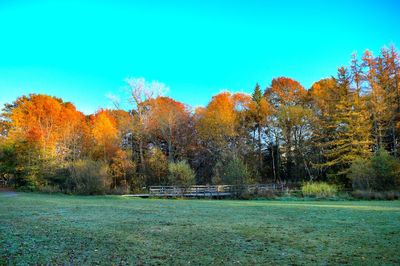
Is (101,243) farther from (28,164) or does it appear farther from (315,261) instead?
(28,164)

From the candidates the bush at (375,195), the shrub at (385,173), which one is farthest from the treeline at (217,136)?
the bush at (375,195)

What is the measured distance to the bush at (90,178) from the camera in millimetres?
25734

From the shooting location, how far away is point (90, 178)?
84.4 feet

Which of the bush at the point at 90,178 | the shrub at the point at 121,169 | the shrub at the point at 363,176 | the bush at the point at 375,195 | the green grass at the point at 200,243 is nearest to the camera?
the green grass at the point at 200,243

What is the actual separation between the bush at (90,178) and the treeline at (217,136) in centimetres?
10

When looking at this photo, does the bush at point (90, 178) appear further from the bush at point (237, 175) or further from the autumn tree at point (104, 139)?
the bush at point (237, 175)

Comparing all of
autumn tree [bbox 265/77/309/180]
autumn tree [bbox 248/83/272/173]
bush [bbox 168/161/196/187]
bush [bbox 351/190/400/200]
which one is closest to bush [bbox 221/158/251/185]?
bush [bbox 168/161/196/187]

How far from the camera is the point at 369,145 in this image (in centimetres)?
2902

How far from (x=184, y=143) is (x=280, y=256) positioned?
33.4 meters

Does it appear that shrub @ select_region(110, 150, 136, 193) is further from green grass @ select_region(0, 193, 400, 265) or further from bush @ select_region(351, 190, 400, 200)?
green grass @ select_region(0, 193, 400, 265)

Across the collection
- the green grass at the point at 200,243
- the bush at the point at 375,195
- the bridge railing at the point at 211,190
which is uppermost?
the green grass at the point at 200,243

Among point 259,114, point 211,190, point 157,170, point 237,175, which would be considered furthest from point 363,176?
point 157,170

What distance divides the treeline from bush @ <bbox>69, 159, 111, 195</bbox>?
10 centimetres

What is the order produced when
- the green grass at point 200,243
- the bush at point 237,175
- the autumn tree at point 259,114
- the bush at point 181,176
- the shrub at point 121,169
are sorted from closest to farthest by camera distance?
1. the green grass at point 200,243
2. the bush at point 237,175
3. the bush at point 181,176
4. the shrub at point 121,169
5. the autumn tree at point 259,114
